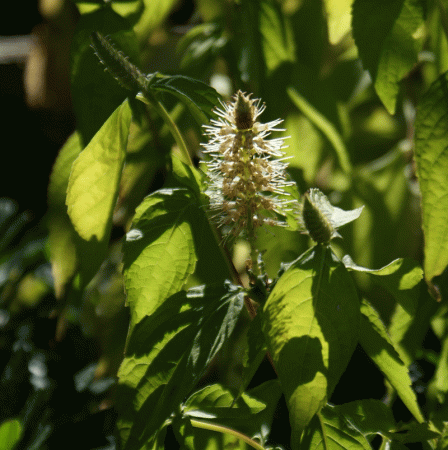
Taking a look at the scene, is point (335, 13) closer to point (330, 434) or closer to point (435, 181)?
point (435, 181)

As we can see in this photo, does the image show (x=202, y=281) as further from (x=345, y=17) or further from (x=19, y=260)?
(x=19, y=260)

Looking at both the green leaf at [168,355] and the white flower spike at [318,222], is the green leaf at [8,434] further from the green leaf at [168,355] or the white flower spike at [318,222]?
the white flower spike at [318,222]

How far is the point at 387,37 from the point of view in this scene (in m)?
0.30

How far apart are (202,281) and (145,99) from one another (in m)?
0.17

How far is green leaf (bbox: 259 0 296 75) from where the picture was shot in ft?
1.37

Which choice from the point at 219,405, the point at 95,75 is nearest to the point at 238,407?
the point at 219,405

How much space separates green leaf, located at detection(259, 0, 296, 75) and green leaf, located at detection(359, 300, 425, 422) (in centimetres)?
25

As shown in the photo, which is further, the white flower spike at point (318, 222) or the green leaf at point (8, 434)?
the green leaf at point (8, 434)

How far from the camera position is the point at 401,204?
0.60 m

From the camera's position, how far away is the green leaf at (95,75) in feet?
1.12

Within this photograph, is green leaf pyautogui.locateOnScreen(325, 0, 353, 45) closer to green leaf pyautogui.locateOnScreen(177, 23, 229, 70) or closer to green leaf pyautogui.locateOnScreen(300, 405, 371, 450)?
green leaf pyautogui.locateOnScreen(177, 23, 229, 70)

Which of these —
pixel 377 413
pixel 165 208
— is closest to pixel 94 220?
pixel 165 208

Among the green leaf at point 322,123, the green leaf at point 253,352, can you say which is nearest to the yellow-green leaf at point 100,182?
the green leaf at point 253,352

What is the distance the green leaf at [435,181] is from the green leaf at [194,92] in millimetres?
119
